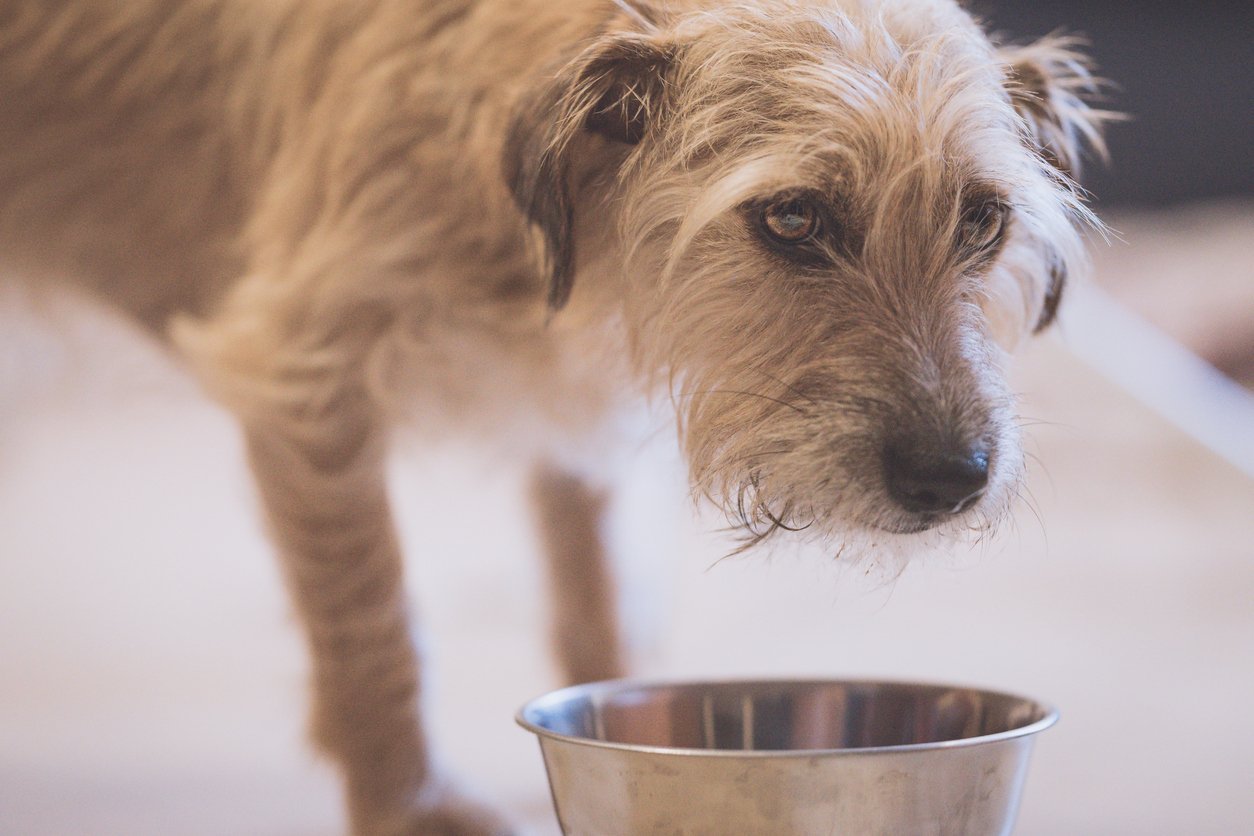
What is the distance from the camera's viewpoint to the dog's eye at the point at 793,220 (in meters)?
1.23

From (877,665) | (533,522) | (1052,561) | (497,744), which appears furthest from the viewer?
(1052,561)

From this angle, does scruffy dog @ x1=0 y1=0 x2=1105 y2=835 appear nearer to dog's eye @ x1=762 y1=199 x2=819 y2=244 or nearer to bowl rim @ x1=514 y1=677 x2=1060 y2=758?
dog's eye @ x1=762 y1=199 x2=819 y2=244

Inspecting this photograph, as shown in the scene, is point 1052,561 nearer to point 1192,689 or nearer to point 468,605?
point 1192,689

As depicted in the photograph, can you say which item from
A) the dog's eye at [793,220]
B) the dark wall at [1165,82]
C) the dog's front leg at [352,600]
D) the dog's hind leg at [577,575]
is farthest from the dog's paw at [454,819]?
the dark wall at [1165,82]

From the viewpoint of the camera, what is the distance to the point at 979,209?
128cm

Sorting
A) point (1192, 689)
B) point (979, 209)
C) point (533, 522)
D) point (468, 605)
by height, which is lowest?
point (1192, 689)

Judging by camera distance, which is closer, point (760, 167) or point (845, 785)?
point (845, 785)

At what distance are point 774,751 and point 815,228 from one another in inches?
20.6

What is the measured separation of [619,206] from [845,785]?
0.70 m

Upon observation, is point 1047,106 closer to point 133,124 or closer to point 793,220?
point 793,220

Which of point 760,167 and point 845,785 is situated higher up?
point 760,167

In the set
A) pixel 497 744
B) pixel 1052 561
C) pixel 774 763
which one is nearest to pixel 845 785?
pixel 774 763

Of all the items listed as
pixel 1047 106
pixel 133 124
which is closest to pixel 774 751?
pixel 1047 106

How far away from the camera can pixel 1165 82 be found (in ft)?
14.5
